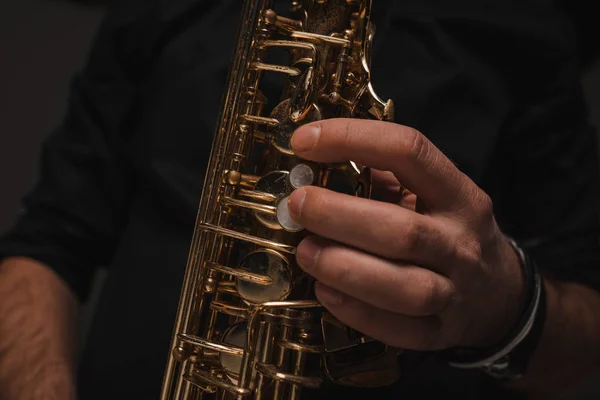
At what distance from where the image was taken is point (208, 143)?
0.74 metres

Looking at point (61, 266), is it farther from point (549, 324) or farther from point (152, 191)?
point (549, 324)

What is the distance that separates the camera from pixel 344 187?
0.65 metres

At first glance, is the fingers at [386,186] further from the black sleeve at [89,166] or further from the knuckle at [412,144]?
the black sleeve at [89,166]

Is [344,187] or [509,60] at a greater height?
[509,60]

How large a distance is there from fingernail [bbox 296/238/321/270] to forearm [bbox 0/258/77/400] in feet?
1.64

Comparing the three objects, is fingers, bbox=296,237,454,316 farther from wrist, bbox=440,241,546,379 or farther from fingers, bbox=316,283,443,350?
wrist, bbox=440,241,546,379

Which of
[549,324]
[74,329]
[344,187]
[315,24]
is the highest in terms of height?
[315,24]

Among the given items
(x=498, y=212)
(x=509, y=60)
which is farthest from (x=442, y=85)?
(x=498, y=212)

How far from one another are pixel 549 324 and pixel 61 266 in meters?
0.72

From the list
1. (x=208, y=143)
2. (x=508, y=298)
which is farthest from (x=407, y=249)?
(x=208, y=143)

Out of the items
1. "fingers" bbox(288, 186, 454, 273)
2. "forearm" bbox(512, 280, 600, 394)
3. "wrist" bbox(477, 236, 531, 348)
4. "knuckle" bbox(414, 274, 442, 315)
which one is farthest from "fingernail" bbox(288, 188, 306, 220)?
"forearm" bbox(512, 280, 600, 394)

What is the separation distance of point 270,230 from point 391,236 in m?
0.12

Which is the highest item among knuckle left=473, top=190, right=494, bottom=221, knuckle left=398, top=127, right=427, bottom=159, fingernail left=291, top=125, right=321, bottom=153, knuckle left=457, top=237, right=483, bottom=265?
knuckle left=398, top=127, right=427, bottom=159

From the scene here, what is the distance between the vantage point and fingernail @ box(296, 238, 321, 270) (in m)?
0.41
